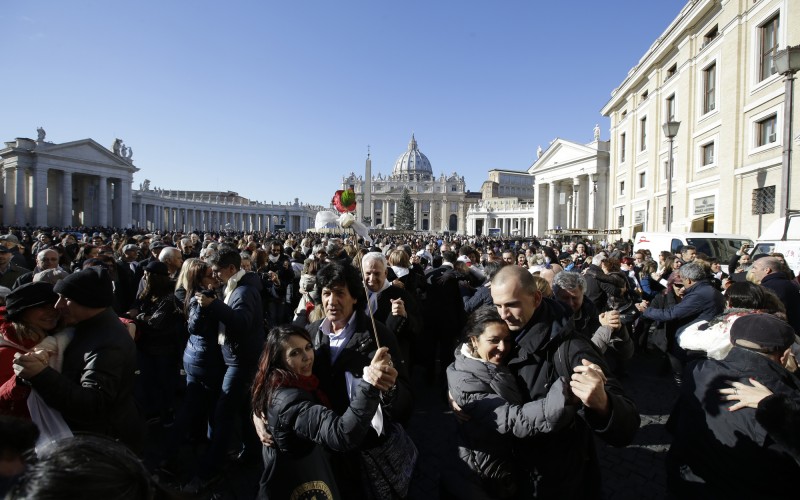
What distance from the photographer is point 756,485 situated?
1.95 metres

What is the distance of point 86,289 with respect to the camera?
2.44 meters

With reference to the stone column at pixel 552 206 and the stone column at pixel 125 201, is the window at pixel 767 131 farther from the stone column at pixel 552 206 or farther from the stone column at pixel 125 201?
the stone column at pixel 125 201

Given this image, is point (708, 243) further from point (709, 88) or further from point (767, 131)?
point (709, 88)

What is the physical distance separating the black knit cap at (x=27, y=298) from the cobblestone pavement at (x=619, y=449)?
2.59 m

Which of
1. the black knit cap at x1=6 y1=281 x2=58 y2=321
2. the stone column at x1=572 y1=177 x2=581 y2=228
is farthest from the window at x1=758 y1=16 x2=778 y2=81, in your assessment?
the stone column at x1=572 y1=177 x2=581 y2=228

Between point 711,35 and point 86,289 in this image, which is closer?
point 86,289

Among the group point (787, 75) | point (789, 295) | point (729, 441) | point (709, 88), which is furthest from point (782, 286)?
point (709, 88)

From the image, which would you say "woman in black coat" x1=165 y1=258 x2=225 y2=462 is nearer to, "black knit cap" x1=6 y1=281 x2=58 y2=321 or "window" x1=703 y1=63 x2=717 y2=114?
"black knit cap" x1=6 y1=281 x2=58 y2=321

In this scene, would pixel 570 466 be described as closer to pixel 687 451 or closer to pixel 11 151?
pixel 687 451

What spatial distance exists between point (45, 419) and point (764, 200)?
2002 centimetres

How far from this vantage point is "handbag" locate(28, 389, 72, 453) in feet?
6.82

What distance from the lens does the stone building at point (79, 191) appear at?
142ft

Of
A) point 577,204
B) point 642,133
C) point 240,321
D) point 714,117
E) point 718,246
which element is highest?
point 642,133

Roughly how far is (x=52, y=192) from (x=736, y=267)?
201 ft
